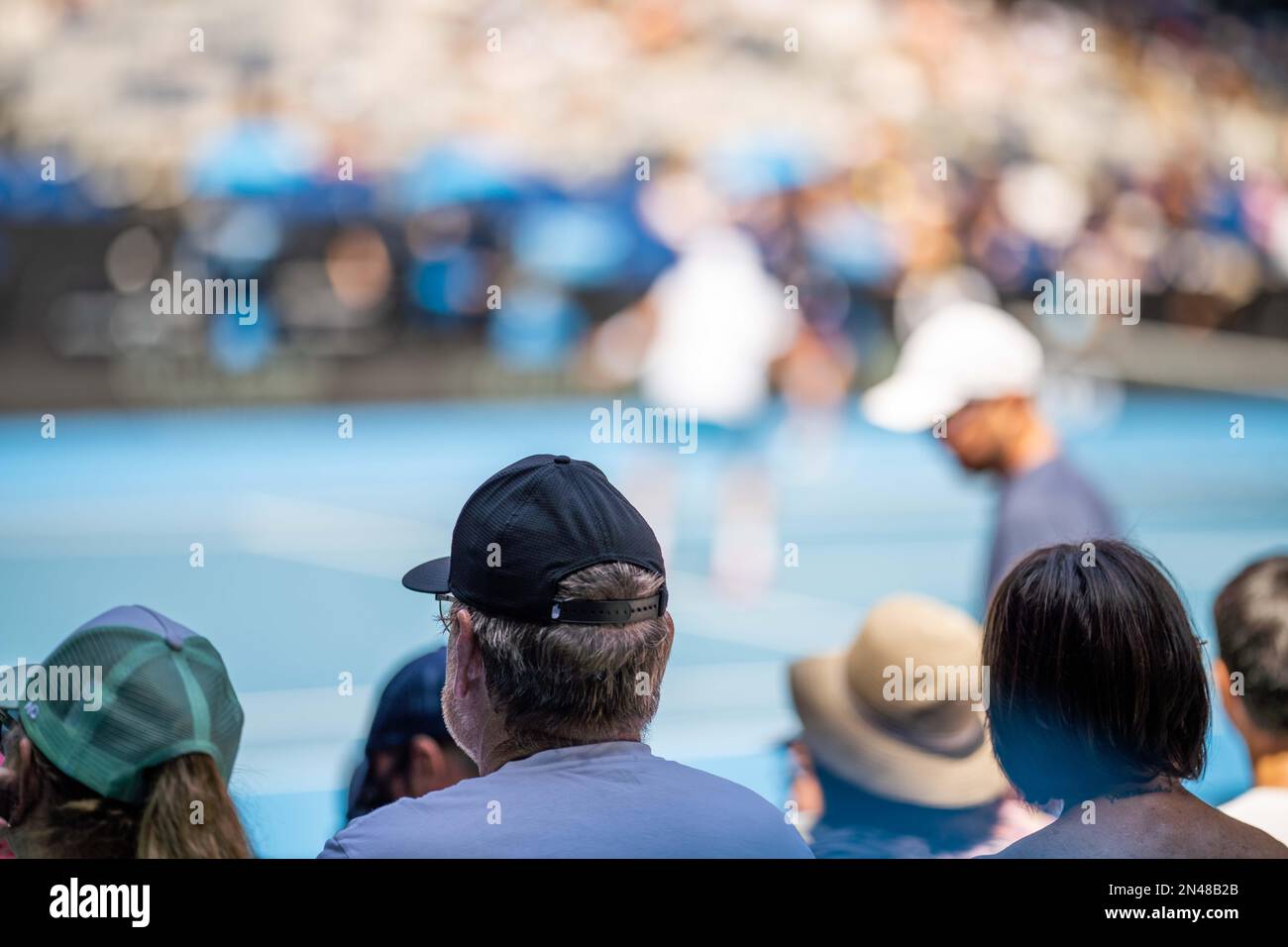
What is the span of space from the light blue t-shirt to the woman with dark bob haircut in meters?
0.34

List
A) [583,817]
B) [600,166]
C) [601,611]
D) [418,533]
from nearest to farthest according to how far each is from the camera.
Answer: [583,817]
[601,611]
[418,533]
[600,166]

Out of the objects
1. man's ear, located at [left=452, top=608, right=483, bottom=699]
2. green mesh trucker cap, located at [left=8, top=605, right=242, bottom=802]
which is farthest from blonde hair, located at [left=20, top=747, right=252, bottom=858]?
man's ear, located at [left=452, top=608, right=483, bottom=699]

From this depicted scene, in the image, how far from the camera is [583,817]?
1.72 meters

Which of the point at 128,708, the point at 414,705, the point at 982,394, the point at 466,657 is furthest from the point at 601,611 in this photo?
the point at 982,394

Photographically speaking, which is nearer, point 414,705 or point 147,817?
point 147,817

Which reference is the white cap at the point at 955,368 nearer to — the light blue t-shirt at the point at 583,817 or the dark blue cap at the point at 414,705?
the dark blue cap at the point at 414,705

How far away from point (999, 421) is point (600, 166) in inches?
651

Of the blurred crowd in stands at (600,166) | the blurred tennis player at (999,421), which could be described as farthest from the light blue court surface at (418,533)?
the blurred tennis player at (999,421)

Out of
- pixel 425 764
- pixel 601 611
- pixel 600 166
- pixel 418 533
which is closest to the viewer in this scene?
pixel 601 611

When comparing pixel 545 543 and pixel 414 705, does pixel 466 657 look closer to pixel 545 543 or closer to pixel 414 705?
pixel 545 543

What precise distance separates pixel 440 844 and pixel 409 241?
651 inches

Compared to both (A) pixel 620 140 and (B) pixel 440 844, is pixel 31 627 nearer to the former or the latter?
(B) pixel 440 844

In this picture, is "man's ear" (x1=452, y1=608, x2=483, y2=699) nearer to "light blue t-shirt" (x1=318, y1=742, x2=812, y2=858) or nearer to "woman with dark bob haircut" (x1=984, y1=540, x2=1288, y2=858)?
"light blue t-shirt" (x1=318, y1=742, x2=812, y2=858)
